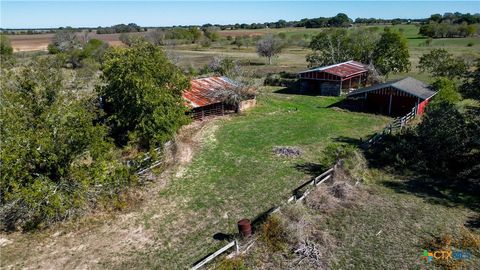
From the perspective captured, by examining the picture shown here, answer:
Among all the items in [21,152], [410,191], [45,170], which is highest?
[21,152]

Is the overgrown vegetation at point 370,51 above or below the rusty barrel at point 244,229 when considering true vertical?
above

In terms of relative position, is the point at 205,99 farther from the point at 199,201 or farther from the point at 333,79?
the point at 333,79

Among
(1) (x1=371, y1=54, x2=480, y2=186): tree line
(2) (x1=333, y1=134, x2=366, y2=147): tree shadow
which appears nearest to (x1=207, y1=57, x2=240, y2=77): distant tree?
(2) (x1=333, y1=134, x2=366, y2=147): tree shadow

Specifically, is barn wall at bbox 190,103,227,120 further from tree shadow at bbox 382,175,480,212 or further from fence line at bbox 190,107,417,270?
tree shadow at bbox 382,175,480,212

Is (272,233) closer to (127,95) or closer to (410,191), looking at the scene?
(410,191)

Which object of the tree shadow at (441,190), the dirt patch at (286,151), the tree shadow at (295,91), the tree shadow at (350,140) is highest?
the tree shadow at (295,91)

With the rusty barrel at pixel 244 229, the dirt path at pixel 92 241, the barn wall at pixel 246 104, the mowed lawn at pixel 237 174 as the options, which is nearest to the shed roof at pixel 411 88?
the mowed lawn at pixel 237 174

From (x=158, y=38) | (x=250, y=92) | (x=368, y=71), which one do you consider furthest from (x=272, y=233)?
(x=158, y=38)

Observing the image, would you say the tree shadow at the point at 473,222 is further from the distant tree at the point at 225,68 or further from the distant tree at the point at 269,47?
the distant tree at the point at 269,47
